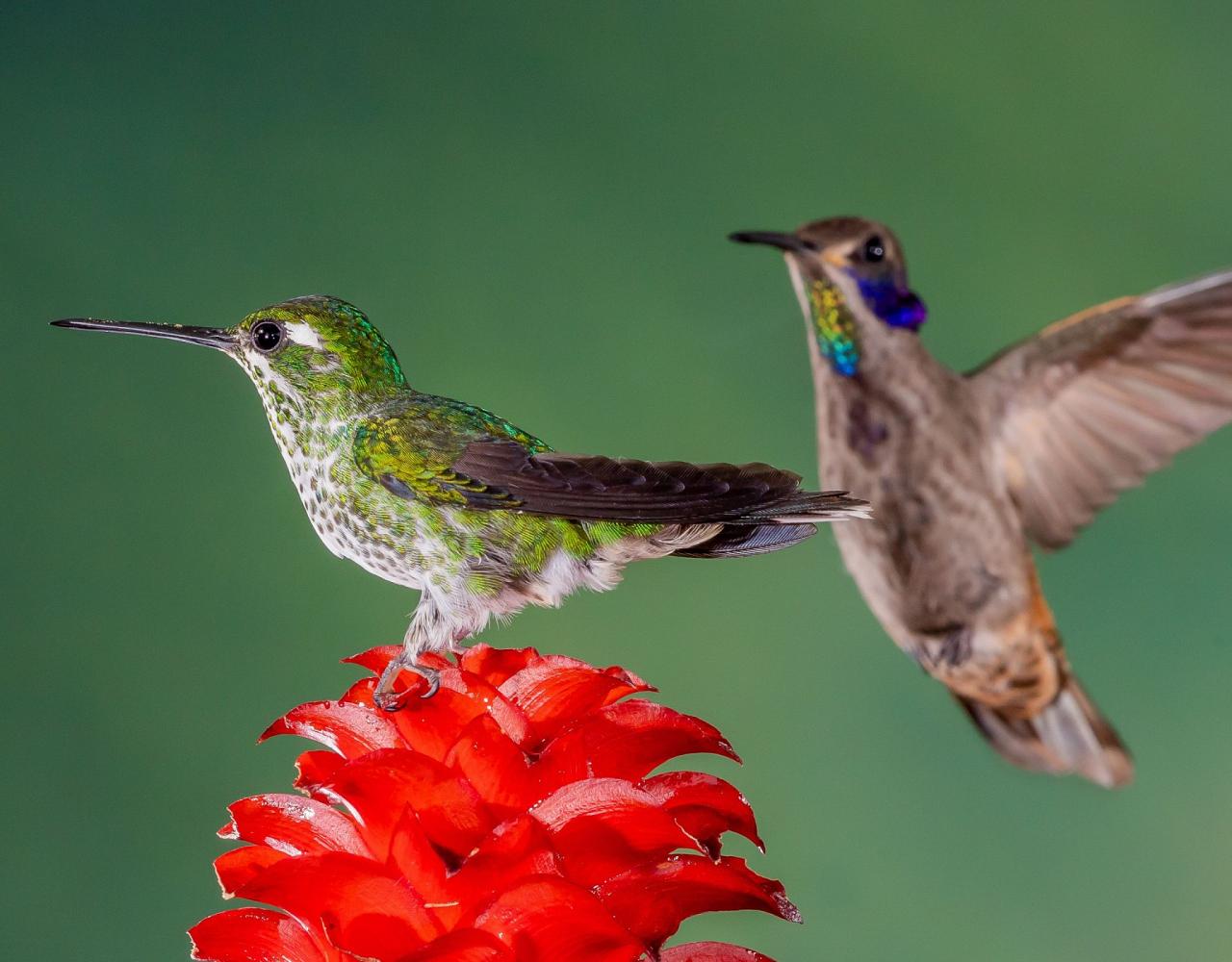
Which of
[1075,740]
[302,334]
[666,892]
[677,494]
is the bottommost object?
[1075,740]

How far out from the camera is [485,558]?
0.56 metres

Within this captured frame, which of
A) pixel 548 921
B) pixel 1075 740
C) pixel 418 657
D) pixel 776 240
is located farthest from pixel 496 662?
pixel 1075 740

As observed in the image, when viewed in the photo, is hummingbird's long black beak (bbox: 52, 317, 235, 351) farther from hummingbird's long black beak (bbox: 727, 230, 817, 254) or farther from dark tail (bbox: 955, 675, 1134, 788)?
dark tail (bbox: 955, 675, 1134, 788)

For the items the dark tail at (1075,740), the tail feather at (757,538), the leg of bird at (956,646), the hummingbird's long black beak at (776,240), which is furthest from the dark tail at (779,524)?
the dark tail at (1075,740)

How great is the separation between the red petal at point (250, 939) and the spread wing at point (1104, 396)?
25.6 inches

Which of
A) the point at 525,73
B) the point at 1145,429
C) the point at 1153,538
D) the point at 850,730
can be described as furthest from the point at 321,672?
the point at 1153,538

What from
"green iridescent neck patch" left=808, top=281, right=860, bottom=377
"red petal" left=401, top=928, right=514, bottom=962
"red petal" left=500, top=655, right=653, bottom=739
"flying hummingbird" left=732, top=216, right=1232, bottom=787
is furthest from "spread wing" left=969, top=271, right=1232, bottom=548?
"red petal" left=401, top=928, right=514, bottom=962

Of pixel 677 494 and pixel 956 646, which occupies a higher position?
pixel 677 494

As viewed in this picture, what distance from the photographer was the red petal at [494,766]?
0.44 metres

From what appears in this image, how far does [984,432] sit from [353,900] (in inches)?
25.7

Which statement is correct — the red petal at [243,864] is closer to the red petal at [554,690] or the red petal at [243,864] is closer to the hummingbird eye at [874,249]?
the red petal at [554,690]

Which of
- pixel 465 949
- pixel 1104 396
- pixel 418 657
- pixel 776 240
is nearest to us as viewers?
pixel 465 949

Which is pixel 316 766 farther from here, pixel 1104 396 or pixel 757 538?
pixel 1104 396

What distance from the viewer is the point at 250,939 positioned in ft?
1.45
